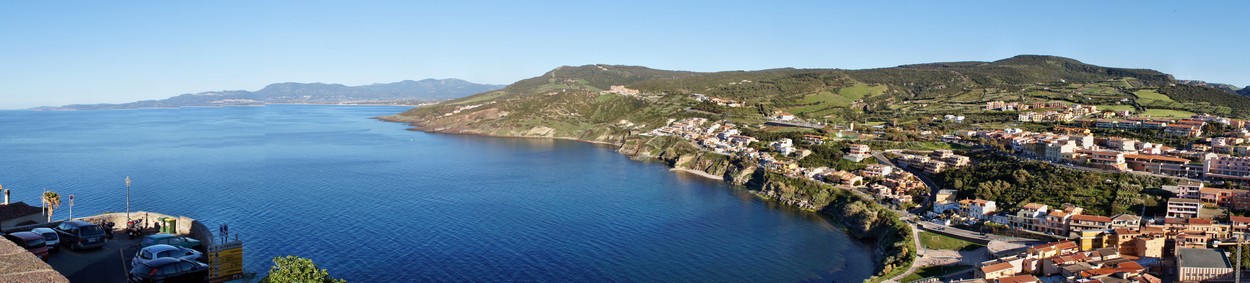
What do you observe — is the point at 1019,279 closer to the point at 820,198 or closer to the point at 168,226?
the point at 820,198

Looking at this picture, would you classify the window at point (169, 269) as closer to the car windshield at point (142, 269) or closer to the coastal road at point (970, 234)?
the car windshield at point (142, 269)

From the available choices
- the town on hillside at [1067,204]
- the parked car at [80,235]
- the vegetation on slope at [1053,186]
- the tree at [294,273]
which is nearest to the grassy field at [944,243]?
the town on hillside at [1067,204]

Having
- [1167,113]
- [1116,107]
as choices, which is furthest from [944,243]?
[1116,107]

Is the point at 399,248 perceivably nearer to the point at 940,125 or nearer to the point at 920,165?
the point at 920,165

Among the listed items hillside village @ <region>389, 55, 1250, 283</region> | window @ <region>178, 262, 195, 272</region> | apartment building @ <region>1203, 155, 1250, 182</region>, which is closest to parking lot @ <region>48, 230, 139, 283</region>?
window @ <region>178, 262, 195, 272</region>

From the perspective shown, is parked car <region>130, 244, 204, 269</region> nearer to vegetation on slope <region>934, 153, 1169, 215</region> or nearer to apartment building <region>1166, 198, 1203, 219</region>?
vegetation on slope <region>934, 153, 1169, 215</region>
